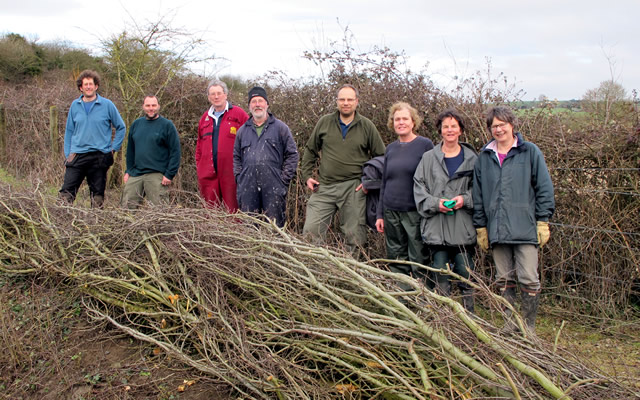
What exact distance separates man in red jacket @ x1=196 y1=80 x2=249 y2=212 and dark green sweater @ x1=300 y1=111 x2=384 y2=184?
120 centimetres

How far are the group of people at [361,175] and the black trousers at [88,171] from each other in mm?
13

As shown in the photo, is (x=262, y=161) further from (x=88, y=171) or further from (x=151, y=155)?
(x=88, y=171)

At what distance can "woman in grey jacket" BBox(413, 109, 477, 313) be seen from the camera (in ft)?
14.1

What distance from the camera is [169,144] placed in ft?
20.7

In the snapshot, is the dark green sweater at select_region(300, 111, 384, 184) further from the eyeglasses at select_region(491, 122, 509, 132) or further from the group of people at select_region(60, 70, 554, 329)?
the eyeglasses at select_region(491, 122, 509, 132)

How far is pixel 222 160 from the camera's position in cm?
594

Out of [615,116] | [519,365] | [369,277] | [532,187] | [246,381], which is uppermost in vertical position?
[615,116]

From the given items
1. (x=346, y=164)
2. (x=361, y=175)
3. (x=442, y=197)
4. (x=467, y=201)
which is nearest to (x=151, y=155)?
(x=346, y=164)

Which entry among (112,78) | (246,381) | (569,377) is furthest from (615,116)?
(112,78)

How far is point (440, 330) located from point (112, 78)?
30.3 feet

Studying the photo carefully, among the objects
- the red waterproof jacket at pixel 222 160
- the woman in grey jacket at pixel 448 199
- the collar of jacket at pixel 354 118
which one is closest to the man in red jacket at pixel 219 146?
the red waterproof jacket at pixel 222 160

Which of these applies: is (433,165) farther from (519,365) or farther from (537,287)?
(519,365)

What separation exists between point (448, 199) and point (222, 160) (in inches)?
105

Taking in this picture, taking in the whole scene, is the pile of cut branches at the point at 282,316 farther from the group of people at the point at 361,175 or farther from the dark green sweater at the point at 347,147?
the dark green sweater at the point at 347,147
